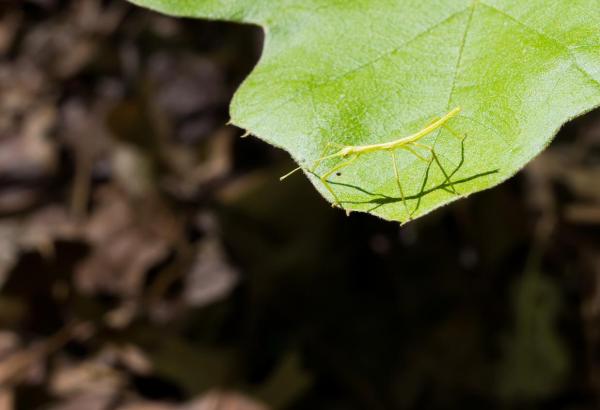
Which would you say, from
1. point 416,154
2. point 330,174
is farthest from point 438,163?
point 330,174

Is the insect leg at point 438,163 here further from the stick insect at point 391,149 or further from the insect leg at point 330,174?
the insect leg at point 330,174

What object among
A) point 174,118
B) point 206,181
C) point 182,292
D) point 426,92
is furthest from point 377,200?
point 174,118

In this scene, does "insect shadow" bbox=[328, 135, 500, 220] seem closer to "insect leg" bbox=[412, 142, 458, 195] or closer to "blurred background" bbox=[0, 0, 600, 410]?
"insect leg" bbox=[412, 142, 458, 195]

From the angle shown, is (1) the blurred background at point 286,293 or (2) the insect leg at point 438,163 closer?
(2) the insect leg at point 438,163

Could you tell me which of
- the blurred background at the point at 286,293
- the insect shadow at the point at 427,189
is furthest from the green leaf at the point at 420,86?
the blurred background at the point at 286,293

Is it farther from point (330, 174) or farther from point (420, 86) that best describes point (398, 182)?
point (420, 86)

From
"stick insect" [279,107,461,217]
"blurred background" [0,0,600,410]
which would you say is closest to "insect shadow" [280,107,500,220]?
"stick insect" [279,107,461,217]
